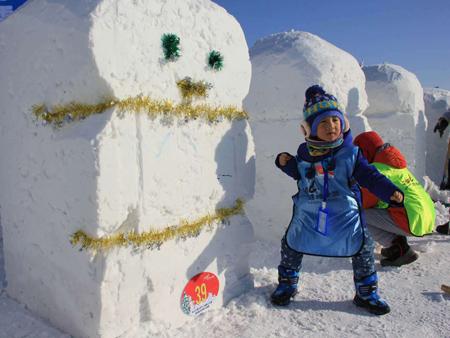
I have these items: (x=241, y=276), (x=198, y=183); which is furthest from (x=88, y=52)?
(x=241, y=276)

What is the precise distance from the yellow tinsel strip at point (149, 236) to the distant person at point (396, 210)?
127 centimetres

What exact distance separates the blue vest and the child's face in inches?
3.9

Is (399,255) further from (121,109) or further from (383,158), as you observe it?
(121,109)

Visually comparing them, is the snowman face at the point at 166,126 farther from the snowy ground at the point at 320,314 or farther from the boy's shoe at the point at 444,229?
the boy's shoe at the point at 444,229

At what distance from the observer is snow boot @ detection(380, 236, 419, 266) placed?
3.04m

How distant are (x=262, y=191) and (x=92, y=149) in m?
2.40

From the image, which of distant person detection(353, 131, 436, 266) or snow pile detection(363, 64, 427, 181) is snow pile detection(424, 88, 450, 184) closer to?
snow pile detection(363, 64, 427, 181)

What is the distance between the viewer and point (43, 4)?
1988 mm

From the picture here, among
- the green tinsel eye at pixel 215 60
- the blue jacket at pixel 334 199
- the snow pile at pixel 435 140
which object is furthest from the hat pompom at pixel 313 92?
the snow pile at pixel 435 140

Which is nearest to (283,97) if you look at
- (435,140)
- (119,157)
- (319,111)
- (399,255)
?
(319,111)

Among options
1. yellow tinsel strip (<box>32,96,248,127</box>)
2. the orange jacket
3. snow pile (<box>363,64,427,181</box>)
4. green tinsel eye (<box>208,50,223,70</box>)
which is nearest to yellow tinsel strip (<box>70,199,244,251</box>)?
yellow tinsel strip (<box>32,96,248,127</box>)

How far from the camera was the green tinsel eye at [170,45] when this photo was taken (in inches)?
78.2

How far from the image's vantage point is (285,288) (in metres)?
2.48

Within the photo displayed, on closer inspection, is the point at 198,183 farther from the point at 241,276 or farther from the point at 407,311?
the point at 407,311
